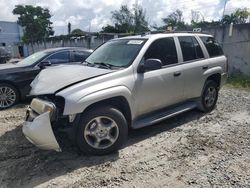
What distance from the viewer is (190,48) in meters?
5.47

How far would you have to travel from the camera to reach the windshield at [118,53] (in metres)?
4.51

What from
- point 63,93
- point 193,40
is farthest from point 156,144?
point 193,40

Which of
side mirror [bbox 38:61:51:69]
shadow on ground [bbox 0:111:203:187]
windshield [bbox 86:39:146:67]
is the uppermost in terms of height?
windshield [bbox 86:39:146:67]

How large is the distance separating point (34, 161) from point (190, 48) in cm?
359

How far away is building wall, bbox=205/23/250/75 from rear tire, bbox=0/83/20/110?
8110mm

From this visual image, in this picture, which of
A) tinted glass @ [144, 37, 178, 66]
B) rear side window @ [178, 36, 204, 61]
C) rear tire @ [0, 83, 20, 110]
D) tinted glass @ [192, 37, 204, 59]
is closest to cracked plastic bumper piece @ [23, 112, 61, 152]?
Answer: tinted glass @ [144, 37, 178, 66]

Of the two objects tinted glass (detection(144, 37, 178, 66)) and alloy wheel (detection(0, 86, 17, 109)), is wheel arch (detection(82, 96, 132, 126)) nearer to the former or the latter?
tinted glass (detection(144, 37, 178, 66))

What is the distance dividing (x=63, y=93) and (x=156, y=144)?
5.75ft

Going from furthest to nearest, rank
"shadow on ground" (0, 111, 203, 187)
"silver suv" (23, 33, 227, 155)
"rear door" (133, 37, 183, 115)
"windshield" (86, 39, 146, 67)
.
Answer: "windshield" (86, 39, 146, 67)
"rear door" (133, 37, 183, 115)
"silver suv" (23, 33, 227, 155)
"shadow on ground" (0, 111, 203, 187)

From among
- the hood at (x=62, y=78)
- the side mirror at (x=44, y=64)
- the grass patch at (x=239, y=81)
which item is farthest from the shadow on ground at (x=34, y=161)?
the grass patch at (x=239, y=81)

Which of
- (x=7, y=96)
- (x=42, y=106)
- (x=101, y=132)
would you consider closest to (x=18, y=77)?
(x=7, y=96)

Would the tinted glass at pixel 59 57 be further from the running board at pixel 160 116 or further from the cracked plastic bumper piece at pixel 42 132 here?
the cracked plastic bumper piece at pixel 42 132

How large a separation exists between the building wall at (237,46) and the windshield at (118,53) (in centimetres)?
690

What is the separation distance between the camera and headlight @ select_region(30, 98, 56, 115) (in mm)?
3607
